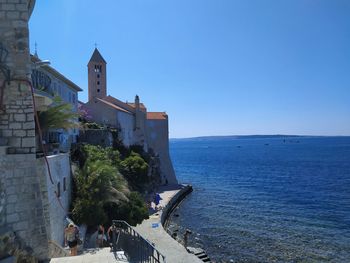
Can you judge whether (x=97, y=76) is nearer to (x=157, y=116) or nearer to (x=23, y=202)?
(x=157, y=116)

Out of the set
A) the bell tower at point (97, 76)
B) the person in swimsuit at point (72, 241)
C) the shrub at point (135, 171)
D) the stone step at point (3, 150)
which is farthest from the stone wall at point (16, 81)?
the bell tower at point (97, 76)

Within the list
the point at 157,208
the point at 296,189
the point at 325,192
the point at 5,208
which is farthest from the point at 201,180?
the point at 5,208

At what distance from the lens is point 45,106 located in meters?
13.5

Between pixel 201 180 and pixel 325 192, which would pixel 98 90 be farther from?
pixel 325 192

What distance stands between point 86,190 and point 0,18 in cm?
1362

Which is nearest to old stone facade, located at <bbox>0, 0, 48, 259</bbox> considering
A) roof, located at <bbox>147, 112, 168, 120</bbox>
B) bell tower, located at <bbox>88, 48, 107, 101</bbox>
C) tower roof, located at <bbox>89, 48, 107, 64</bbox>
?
bell tower, located at <bbox>88, 48, 107, 101</bbox>

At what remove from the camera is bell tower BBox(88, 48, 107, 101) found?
59875mm

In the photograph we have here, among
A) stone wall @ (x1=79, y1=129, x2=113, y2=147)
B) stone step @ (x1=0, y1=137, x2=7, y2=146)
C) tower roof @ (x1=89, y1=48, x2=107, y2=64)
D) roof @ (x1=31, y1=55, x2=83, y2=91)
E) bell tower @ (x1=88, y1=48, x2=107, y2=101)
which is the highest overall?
tower roof @ (x1=89, y1=48, x2=107, y2=64)

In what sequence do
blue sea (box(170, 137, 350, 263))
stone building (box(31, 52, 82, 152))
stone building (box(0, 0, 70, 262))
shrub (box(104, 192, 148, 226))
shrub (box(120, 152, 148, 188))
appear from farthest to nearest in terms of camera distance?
shrub (box(120, 152, 148, 188)), blue sea (box(170, 137, 350, 263)), shrub (box(104, 192, 148, 226)), stone building (box(31, 52, 82, 152)), stone building (box(0, 0, 70, 262))

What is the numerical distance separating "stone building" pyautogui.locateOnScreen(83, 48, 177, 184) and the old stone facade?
39123 mm

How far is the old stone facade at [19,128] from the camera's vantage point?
28.6 feet

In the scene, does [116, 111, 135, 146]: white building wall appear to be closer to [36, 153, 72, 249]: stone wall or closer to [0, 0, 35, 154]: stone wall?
[36, 153, 72, 249]: stone wall

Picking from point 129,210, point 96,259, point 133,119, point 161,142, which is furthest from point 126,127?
point 96,259

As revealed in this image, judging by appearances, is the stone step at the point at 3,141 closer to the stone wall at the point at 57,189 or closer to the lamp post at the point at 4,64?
the lamp post at the point at 4,64
